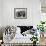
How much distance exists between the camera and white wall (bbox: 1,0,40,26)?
571 cm

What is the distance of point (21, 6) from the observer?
577cm

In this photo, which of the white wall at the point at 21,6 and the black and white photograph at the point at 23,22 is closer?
the black and white photograph at the point at 23,22

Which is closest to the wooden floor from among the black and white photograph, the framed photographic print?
the black and white photograph

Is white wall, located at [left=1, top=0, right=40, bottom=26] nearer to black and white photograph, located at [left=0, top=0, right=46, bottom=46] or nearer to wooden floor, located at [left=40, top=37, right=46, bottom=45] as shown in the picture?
black and white photograph, located at [left=0, top=0, right=46, bottom=46]

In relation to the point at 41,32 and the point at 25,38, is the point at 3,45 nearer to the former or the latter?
the point at 25,38

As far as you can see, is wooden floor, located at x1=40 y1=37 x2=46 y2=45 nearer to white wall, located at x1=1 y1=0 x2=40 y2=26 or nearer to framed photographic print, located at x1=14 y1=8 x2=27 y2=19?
white wall, located at x1=1 y1=0 x2=40 y2=26

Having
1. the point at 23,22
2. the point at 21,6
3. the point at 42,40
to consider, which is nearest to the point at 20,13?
the point at 21,6

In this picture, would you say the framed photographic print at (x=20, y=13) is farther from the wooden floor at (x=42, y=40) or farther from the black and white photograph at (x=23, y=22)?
the wooden floor at (x=42, y=40)

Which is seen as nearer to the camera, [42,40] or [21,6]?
[42,40]

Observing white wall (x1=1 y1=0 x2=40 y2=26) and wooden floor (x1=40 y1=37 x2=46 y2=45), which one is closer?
wooden floor (x1=40 y1=37 x2=46 y2=45)

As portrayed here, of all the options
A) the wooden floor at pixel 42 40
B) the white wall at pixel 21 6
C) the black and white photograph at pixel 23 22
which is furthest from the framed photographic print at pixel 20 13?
the wooden floor at pixel 42 40

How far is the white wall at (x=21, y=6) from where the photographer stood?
5715mm

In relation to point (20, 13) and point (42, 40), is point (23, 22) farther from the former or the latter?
point (42, 40)

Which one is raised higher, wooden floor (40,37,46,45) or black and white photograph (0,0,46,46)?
black and white photograph (0,0,46,46)
